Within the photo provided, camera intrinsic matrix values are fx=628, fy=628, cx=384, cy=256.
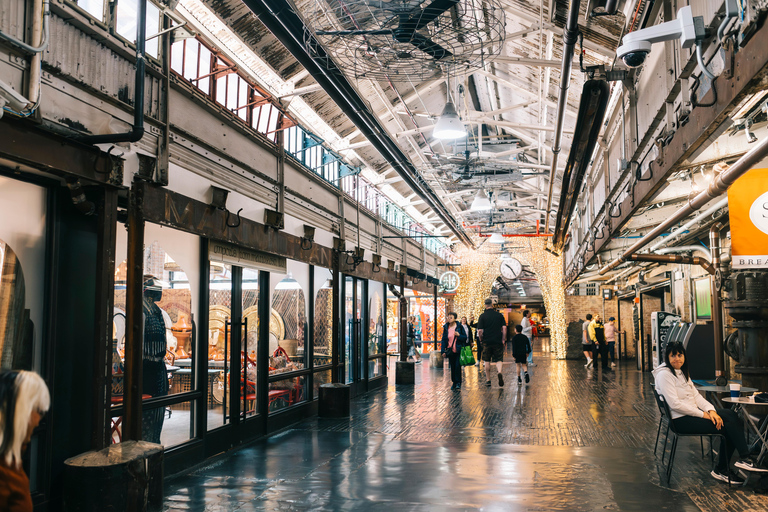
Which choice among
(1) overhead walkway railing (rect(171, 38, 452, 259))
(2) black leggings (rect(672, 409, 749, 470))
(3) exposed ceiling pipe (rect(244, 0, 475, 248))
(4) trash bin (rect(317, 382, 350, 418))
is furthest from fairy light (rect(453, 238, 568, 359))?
(2) black leggings (rect(672, 409, 749, 470))

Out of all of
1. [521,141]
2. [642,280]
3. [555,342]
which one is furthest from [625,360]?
[521,141]

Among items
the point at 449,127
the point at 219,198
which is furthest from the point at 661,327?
the point at 219,198

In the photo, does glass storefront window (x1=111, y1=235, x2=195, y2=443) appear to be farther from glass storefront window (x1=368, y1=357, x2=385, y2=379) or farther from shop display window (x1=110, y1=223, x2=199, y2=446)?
glass storefront window (x1=368, y1=357, x2=385, y2=379)

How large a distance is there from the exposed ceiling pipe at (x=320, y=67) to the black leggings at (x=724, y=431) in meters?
4.40

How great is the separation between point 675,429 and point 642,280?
12194 millimetres

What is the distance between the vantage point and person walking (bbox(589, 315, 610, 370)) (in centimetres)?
1742

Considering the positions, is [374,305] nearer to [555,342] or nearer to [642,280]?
[642,280]

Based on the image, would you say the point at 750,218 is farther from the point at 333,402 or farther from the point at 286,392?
the point at 286,392

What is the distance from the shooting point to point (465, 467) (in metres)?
5.97

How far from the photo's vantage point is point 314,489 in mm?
5270

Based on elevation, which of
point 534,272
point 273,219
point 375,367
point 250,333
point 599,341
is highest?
point 534,272

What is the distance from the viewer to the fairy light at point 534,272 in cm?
2125

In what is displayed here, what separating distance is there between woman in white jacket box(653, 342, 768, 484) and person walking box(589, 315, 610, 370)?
12.1m

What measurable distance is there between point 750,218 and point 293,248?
554 centimetres
